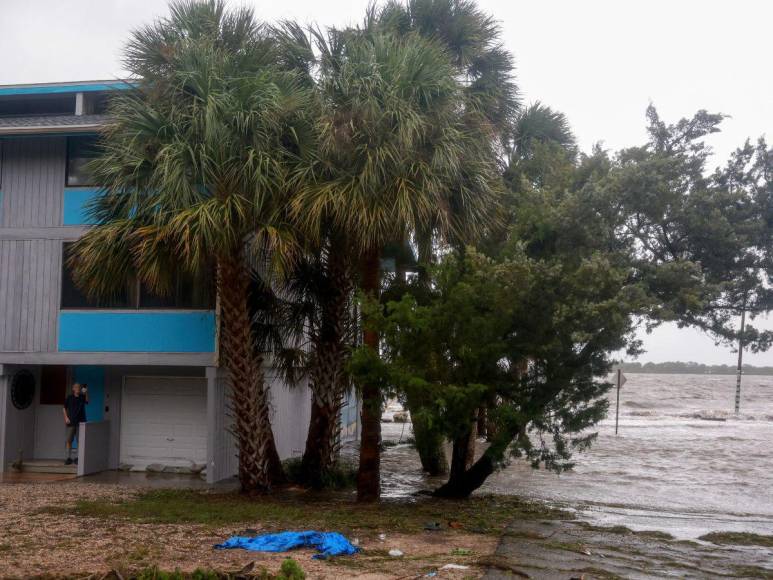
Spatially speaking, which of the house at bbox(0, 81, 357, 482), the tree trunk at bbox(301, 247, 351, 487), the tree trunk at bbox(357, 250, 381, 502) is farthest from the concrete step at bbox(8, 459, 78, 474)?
the tree trunk at bbox(357, 250, 381, 502)

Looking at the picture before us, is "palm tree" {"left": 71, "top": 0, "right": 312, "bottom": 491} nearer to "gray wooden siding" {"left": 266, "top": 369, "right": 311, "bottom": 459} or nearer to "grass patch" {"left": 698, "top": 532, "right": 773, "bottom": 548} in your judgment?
"gray wooden siding" {"left": 266, "top": 369, "right": 311, "bottom": 459}

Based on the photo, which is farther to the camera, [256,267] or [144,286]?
[144,286]

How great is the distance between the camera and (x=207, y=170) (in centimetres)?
1302

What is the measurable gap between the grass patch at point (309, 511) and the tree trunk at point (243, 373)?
1.61 ft

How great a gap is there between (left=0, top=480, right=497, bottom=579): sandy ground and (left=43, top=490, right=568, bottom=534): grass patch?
484mm

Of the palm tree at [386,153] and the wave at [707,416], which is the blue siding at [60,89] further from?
the wave at [707,416]

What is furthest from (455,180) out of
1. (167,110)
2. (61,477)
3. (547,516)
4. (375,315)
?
(61,477)

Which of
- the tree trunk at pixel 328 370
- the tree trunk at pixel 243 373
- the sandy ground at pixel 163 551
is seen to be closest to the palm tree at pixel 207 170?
the tree trunk at pixel 243 373

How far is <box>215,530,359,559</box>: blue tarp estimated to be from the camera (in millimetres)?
9477

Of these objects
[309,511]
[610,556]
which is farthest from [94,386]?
[610,556]

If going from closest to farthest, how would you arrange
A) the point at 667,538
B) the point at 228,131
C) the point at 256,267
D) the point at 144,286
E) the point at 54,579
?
the point at 54,579, the point at 667,538, the point at 228,131, the point at 256,267, the point at 144,286

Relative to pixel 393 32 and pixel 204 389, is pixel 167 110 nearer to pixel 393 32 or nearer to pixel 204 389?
pixel 393 32

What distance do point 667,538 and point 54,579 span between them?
327 inches

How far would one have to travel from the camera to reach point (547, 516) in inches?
543
